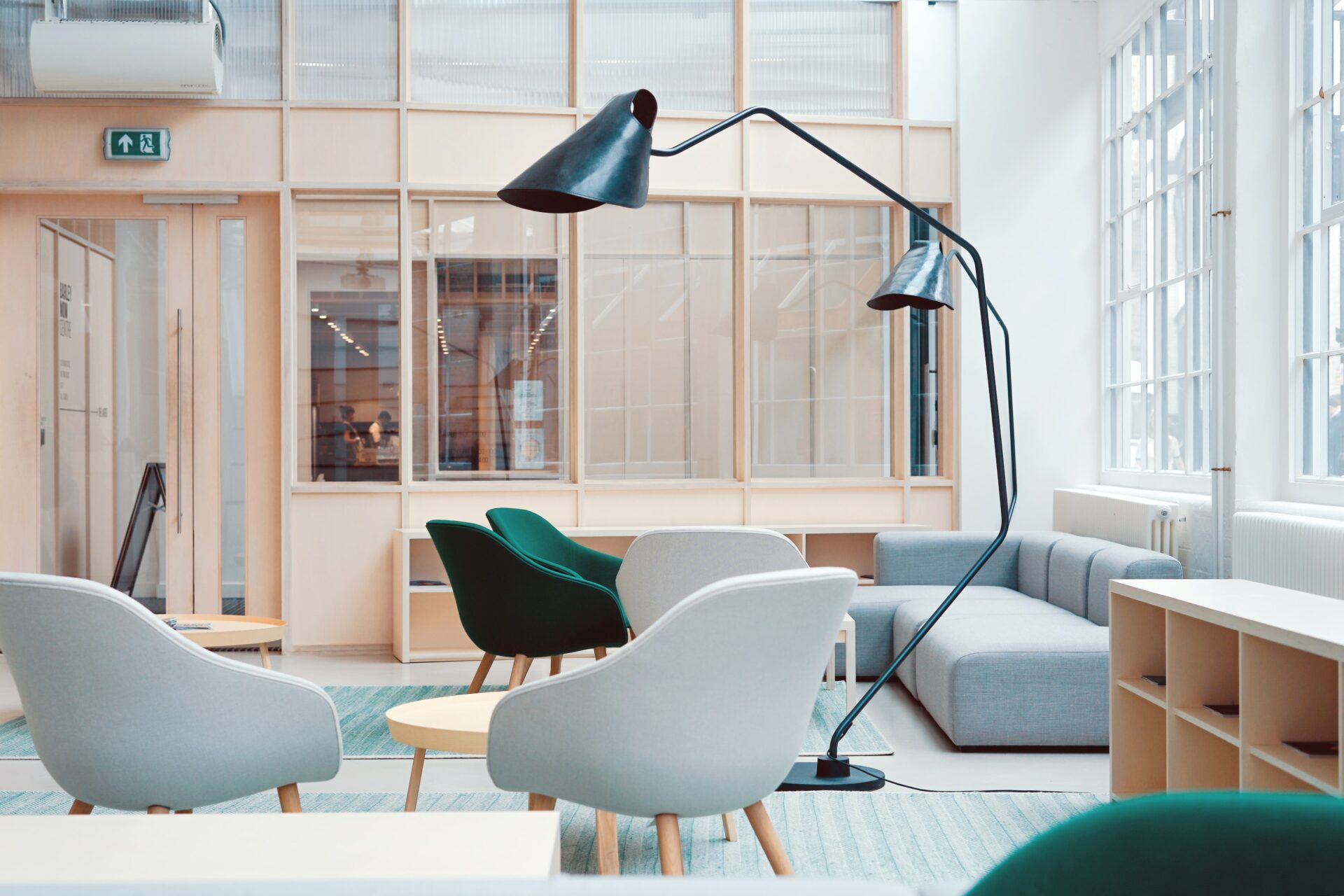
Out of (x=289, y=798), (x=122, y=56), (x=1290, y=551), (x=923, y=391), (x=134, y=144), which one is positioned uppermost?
(x=122, y=56)

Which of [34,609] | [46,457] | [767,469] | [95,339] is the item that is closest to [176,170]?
[95,339]

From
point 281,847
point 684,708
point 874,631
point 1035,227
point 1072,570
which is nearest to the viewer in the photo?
point 281,847

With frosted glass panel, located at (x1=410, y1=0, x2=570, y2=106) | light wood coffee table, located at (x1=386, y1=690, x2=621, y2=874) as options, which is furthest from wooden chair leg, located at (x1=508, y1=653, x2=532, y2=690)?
frosted glass panel, located at (x1=410, y1=0, x2=570, y2=106)

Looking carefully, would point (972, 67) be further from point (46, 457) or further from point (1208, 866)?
point (1208, 866)

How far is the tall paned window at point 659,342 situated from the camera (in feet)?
19.8

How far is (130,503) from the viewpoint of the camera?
5844 mm

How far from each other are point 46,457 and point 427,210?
7.92 ft

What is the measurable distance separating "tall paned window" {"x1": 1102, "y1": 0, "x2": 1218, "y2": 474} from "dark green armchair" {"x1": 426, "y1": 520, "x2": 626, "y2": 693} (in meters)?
2.71

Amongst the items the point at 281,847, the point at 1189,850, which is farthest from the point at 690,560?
the point at 1189,850

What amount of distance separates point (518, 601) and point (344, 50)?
3532mm

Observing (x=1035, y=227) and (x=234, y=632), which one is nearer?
(x=234, y=632)

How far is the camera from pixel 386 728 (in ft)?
13.5

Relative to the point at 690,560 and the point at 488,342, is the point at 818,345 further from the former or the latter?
the point at 690,560

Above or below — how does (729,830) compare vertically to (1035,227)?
below
